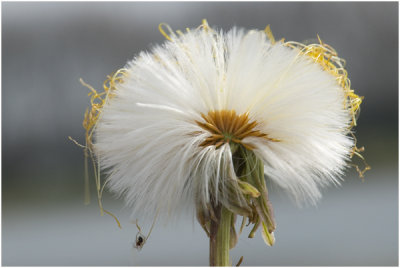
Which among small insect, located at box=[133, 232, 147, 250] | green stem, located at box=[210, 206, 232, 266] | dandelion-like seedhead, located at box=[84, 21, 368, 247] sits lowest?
small insect, located at box=[133, 232, 147, 250]

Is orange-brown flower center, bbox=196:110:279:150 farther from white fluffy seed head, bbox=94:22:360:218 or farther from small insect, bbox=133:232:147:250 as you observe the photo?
small insect, bbox=133:232:147:250

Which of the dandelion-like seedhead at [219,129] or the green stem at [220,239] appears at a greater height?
the dandelion-like seedhead at [219,129]

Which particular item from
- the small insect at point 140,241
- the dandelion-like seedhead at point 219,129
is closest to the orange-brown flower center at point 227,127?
the dandelion-like seedhead at point 219,129

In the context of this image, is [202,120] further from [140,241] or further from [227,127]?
[140,241]

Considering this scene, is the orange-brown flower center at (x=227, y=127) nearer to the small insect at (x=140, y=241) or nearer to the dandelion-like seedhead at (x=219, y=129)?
the dandelion-like seedhead at (x=219, y=129)

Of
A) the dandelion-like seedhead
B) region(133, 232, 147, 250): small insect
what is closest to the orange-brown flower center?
the dandelion-like seedhead

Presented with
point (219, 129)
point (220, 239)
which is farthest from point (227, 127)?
point (220, 239)

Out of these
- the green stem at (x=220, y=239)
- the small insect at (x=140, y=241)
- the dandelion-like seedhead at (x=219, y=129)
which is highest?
the dandelion-like seedhead at (x=219, y=129)

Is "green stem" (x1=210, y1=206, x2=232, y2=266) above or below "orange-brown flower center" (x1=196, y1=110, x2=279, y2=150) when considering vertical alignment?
below
